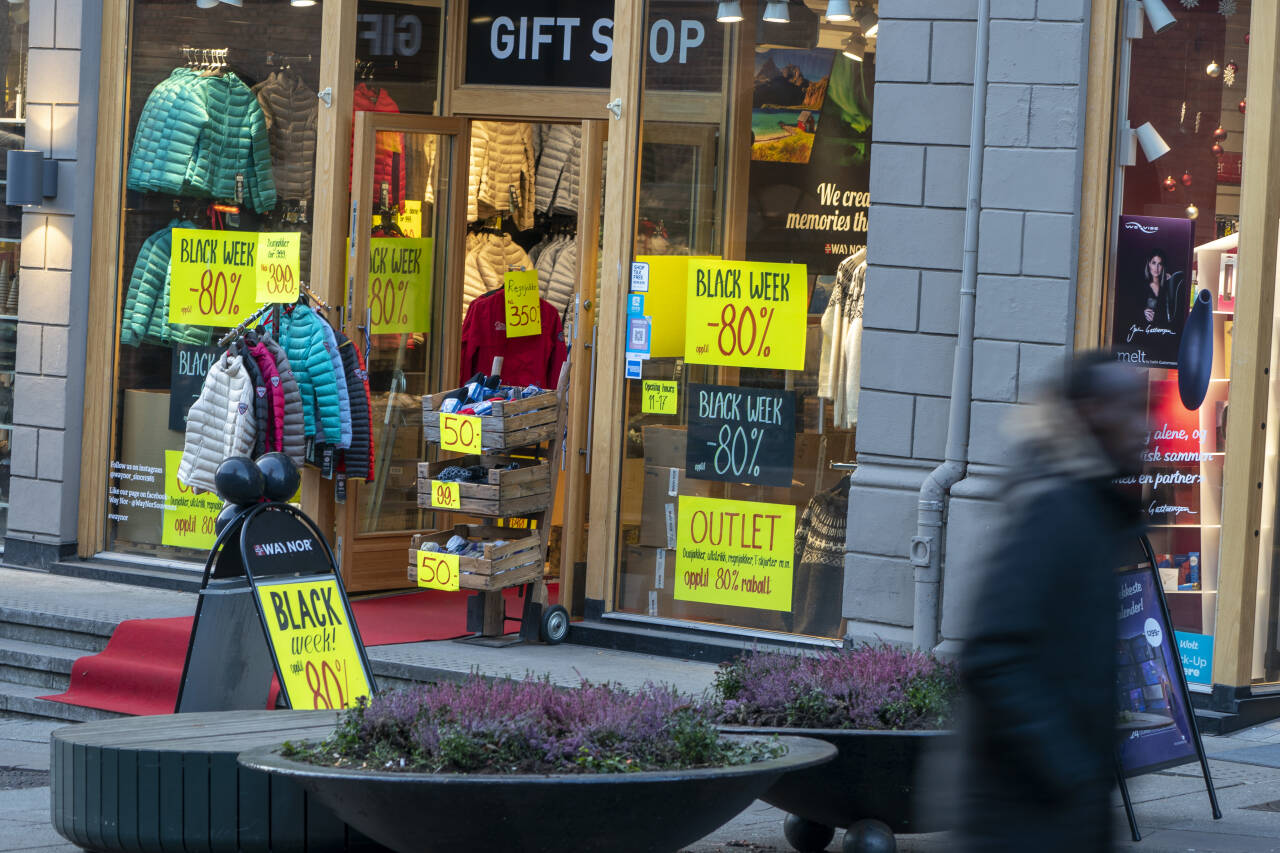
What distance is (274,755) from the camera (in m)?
4.76

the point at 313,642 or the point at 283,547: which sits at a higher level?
the point at 283,547

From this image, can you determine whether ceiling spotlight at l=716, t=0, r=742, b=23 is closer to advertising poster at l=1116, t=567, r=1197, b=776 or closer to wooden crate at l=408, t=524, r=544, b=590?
wooden crate at l=408, t=524, r=544, b=590

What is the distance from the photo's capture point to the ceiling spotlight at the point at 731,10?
891 cm

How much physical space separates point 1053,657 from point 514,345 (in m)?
7.52

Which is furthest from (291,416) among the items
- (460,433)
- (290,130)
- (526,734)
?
(526,734)

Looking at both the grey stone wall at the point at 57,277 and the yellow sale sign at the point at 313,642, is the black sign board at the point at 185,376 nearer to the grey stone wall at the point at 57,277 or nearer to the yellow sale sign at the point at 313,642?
the grey stone wall at the point at 57,277

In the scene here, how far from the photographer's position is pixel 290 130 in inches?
400

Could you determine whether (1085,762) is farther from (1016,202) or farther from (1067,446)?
(1016,202)

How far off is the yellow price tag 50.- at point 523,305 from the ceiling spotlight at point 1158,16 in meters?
3.71

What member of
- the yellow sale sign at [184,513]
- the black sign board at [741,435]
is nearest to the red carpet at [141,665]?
the yellow sale sign at [184,513]

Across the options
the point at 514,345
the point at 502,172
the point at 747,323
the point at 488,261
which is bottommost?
the point at 514,345

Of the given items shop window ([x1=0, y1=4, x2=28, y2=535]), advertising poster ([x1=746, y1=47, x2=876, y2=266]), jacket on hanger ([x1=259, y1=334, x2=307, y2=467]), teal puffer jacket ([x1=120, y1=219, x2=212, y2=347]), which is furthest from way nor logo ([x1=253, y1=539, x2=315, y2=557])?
shop window ([x1=0, y1=4, x2=28, y2=535])

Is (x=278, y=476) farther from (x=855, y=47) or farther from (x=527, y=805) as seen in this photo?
(x=855, y=47)

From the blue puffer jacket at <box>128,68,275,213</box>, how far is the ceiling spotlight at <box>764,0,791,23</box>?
10.2ft
